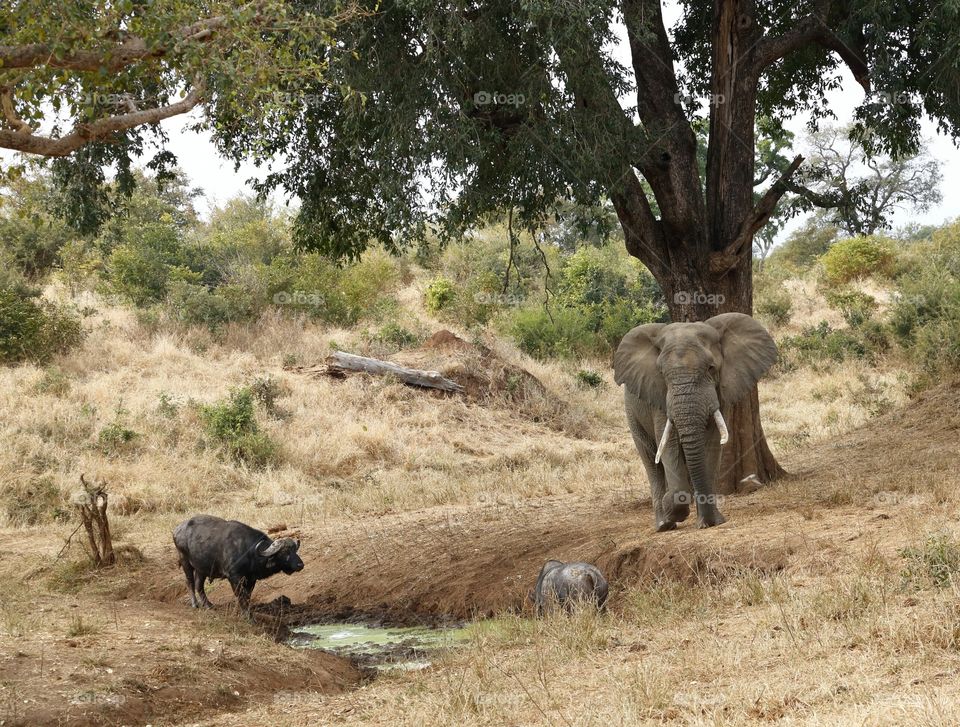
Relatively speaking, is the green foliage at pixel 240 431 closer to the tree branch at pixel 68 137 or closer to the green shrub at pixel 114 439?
the green shrub at pixel 114 439

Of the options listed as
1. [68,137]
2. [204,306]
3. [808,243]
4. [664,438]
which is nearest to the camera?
[68,137]

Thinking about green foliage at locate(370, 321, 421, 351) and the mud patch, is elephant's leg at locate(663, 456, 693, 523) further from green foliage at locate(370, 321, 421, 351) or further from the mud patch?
green foliage at locate(370, 321, 421, 351)

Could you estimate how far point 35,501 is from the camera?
15.0 metres

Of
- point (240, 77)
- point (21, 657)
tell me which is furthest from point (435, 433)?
point (21, 657)

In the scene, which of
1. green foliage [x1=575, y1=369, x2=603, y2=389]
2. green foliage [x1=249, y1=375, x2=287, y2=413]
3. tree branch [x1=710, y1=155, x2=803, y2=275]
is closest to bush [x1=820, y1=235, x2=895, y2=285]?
green foliage [x1=575, y1=369, x2=603, y2=389]

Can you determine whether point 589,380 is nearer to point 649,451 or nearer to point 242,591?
point 649,451

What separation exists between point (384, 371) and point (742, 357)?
12665 mm

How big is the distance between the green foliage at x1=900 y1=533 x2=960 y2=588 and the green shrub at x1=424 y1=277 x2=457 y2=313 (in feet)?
75.4

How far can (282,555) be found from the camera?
369 inches

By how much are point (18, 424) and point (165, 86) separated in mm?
8633

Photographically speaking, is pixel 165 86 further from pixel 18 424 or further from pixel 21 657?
pixel 18 424

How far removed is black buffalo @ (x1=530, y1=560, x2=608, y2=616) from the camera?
313 inches

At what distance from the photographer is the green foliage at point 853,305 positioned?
2630 cm

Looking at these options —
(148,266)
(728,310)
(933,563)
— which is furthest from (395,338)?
(933,563)
